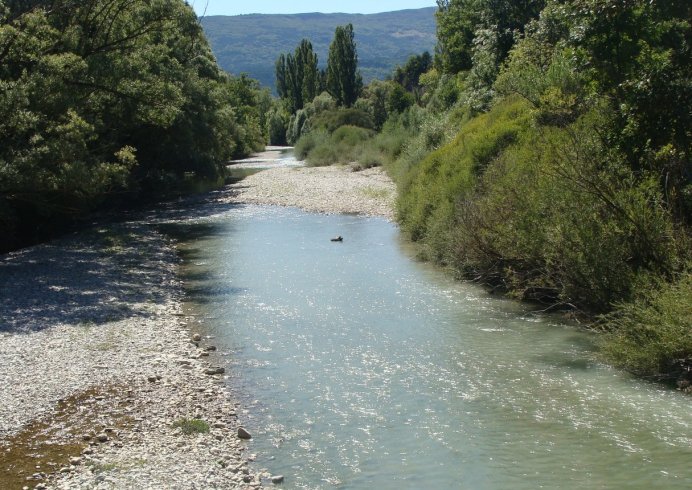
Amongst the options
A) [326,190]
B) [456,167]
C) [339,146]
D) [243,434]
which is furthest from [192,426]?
[339,146]

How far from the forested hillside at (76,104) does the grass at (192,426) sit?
1344 centimetres

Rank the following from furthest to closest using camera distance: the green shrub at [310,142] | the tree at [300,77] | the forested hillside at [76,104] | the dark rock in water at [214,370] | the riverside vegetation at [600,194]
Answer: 1. the tree at [300,77]
2. the green shrub at [310,142]
3. the forested hillside at [76,104]
4. the dark rock in water at [214,370]
5. the riverside vegetation at [600,194]

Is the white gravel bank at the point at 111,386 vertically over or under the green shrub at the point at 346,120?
under

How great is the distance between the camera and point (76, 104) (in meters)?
27.1

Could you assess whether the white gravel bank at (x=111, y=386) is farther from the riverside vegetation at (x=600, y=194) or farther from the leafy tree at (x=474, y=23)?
the leafy tree at (x=474, y=23)

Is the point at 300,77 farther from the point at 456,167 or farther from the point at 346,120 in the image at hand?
the point at 456,167

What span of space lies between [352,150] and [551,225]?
176 feet

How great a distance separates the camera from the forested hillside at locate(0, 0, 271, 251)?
23.5 metres

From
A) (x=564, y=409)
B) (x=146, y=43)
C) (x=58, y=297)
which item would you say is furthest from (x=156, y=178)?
(x=564, y=409)

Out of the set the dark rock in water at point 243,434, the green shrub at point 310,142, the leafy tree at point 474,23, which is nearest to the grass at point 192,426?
the dark rock in water at point 243,434

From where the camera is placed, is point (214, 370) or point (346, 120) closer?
point (214, 370)

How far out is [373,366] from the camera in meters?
14.5

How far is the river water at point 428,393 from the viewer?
10.2 m

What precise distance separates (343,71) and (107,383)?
9397 centimetres
